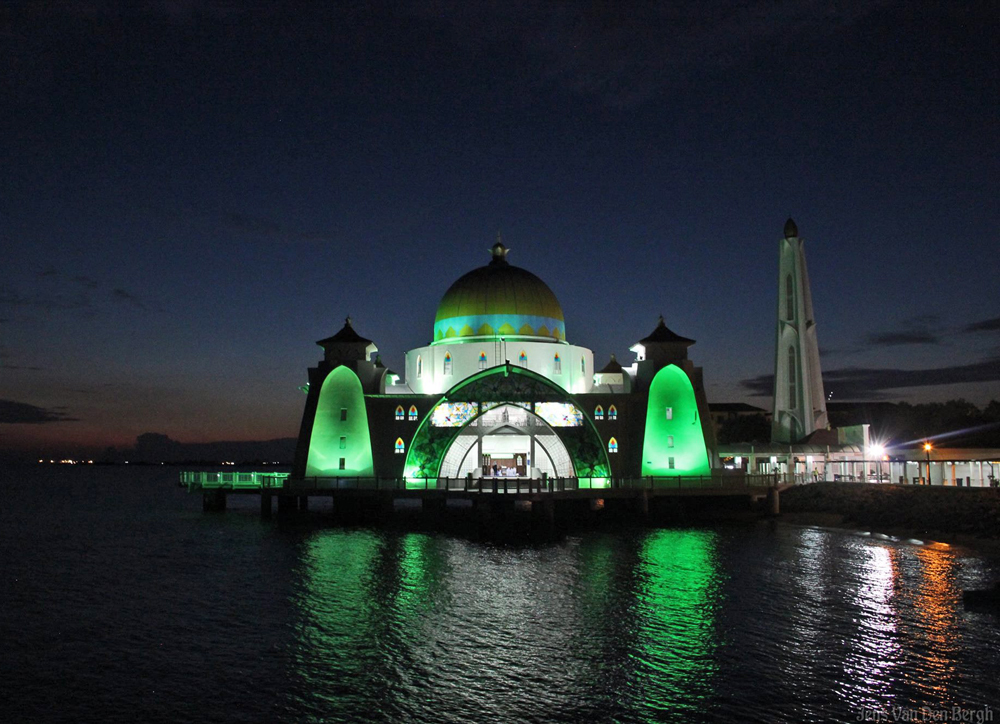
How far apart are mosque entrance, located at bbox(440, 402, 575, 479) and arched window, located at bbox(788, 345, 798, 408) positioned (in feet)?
61.6

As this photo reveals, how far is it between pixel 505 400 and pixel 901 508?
68.6ft

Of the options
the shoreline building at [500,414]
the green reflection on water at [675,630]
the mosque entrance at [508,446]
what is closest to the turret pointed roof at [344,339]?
the shoreline building at [500,414]

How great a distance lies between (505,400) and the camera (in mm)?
49500

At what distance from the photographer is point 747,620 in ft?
72.7

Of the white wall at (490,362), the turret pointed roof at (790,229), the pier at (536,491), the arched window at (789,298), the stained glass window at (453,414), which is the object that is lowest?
the pier at (536,491)

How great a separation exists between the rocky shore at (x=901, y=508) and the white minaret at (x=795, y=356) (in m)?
11.4

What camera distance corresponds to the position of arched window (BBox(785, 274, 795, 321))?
60281 mm

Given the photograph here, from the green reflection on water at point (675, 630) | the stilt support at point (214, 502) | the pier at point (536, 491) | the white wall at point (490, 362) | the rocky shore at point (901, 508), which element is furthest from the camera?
the stilt support at point (214, 502)

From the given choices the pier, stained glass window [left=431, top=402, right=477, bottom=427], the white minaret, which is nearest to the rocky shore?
the pier

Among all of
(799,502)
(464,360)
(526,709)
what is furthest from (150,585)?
(799,502)

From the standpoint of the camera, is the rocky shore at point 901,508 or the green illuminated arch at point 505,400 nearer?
the rocky shore at point 901,508

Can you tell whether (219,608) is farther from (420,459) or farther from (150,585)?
(420,459)

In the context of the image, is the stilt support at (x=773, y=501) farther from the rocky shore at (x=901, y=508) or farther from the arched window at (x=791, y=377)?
the arched window at (x=791, y=377)

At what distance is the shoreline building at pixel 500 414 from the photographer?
163ft
